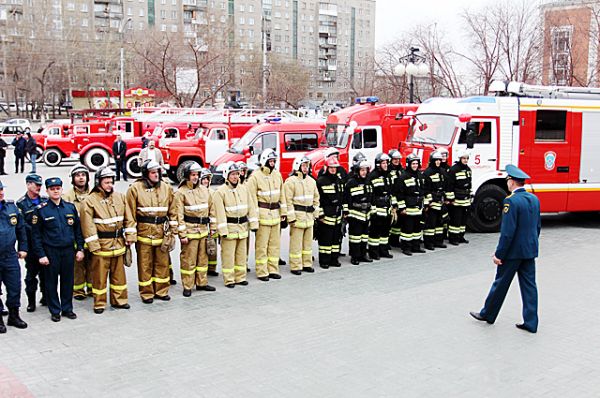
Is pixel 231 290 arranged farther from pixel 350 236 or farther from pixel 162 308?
pixel 350 236

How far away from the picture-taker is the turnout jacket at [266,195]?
944 centimetres

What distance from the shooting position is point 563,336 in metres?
7.18

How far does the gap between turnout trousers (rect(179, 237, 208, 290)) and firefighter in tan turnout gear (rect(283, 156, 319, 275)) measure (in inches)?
61.7

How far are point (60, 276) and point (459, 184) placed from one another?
7.31 m

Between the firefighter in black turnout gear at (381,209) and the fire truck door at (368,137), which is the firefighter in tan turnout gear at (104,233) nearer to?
the firefighter in black turnout gear at (381,209)

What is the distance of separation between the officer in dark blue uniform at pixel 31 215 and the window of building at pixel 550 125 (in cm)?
995

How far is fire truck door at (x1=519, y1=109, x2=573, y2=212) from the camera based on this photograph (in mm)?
13125

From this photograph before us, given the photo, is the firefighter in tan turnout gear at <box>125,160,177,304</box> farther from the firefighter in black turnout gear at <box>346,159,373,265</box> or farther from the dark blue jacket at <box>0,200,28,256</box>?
the firefighter in black turnout gear at <box>346,159,373,265</box>

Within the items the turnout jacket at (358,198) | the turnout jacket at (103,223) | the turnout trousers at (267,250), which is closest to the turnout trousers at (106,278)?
the turnout jacket at (103,223)

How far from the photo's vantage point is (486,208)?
513 inches

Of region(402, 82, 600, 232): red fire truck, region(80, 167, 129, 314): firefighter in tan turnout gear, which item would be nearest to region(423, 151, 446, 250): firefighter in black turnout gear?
region(402, 82, 600, 232): red fire truck

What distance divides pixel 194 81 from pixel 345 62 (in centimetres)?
6378

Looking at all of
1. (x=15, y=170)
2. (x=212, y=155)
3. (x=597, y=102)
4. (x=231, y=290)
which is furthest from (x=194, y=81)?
(x=231, y=290)

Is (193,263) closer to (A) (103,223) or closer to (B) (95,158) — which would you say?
(A) (103,223)
